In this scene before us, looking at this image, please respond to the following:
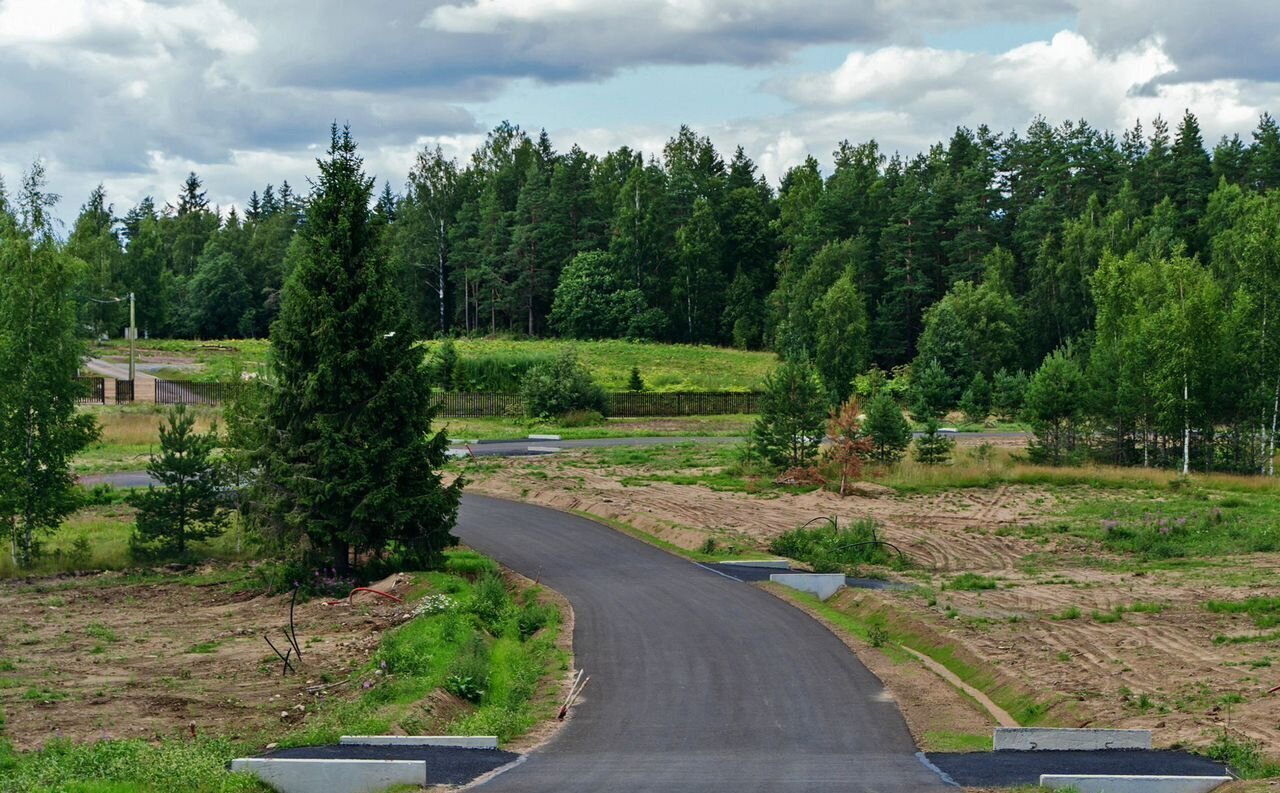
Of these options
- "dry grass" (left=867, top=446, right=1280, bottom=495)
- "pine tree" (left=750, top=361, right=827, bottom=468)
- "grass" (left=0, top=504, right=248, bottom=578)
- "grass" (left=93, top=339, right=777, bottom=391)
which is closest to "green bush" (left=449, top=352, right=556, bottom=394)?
"grass" (left=93, top=339, right=777, bottom=391)

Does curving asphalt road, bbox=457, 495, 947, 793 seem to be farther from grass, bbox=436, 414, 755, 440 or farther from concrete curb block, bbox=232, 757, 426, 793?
grass, bbox=436, 414, 755, 440

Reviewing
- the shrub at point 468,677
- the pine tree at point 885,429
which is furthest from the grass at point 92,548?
the pine tree at point 885,429

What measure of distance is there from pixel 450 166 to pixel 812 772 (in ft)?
403

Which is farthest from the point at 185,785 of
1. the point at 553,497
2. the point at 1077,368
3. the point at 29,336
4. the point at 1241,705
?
the point at 1077,368

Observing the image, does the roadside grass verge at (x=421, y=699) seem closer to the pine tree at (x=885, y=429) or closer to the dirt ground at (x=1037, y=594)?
the dirt ground at (x=1037, y=594)

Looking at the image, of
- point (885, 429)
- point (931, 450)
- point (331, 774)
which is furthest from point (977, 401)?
point (331, 774)

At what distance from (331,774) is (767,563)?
19.5m

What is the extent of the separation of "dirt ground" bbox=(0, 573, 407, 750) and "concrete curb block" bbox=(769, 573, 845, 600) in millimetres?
9879

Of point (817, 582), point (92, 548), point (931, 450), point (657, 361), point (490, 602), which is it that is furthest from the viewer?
point (657, 361)

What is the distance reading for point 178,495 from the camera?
3584cm

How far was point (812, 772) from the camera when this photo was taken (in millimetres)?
17094

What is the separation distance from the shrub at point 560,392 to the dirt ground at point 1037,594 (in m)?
18.5

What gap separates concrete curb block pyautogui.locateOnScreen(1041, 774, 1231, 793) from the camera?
51.7 feet

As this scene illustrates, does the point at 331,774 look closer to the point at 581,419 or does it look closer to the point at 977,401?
the point at 581,419
